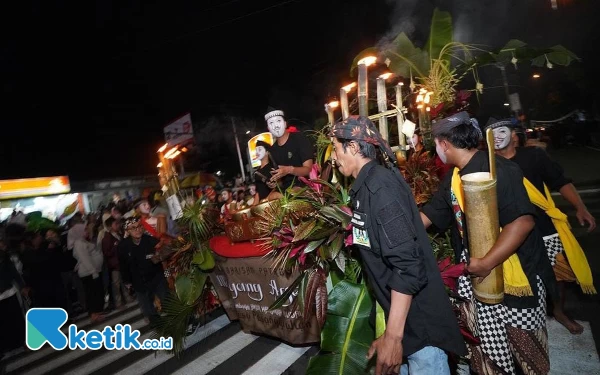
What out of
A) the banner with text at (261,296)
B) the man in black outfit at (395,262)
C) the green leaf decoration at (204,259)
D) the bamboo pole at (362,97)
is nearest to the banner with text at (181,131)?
the green leaf decoration at (204,259)

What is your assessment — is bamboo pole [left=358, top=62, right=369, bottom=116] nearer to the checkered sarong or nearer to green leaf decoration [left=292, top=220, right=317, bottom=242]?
green leaf decoration [left=292, top=220, right=317, bottom=242]

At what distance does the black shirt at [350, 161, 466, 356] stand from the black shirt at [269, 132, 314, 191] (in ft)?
7.60

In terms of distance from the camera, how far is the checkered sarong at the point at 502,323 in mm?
2168

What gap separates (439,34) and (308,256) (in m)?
4.40

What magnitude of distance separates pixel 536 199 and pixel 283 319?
2535 millimetres

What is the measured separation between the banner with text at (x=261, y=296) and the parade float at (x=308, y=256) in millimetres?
13

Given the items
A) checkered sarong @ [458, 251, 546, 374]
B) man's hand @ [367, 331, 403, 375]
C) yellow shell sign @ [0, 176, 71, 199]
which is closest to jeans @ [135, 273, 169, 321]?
man's hand @ [367, 331, 403, 375]

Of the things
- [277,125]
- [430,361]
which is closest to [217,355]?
[277,125]

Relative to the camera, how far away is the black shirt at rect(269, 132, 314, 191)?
4.29 meters

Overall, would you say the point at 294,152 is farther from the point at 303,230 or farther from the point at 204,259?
the point at 303,230

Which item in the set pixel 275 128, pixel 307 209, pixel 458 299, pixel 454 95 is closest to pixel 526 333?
pixel 458 299

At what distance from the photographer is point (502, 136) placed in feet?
11.0

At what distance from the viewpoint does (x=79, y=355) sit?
17.3 ft

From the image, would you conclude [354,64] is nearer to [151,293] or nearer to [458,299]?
[458,299]
